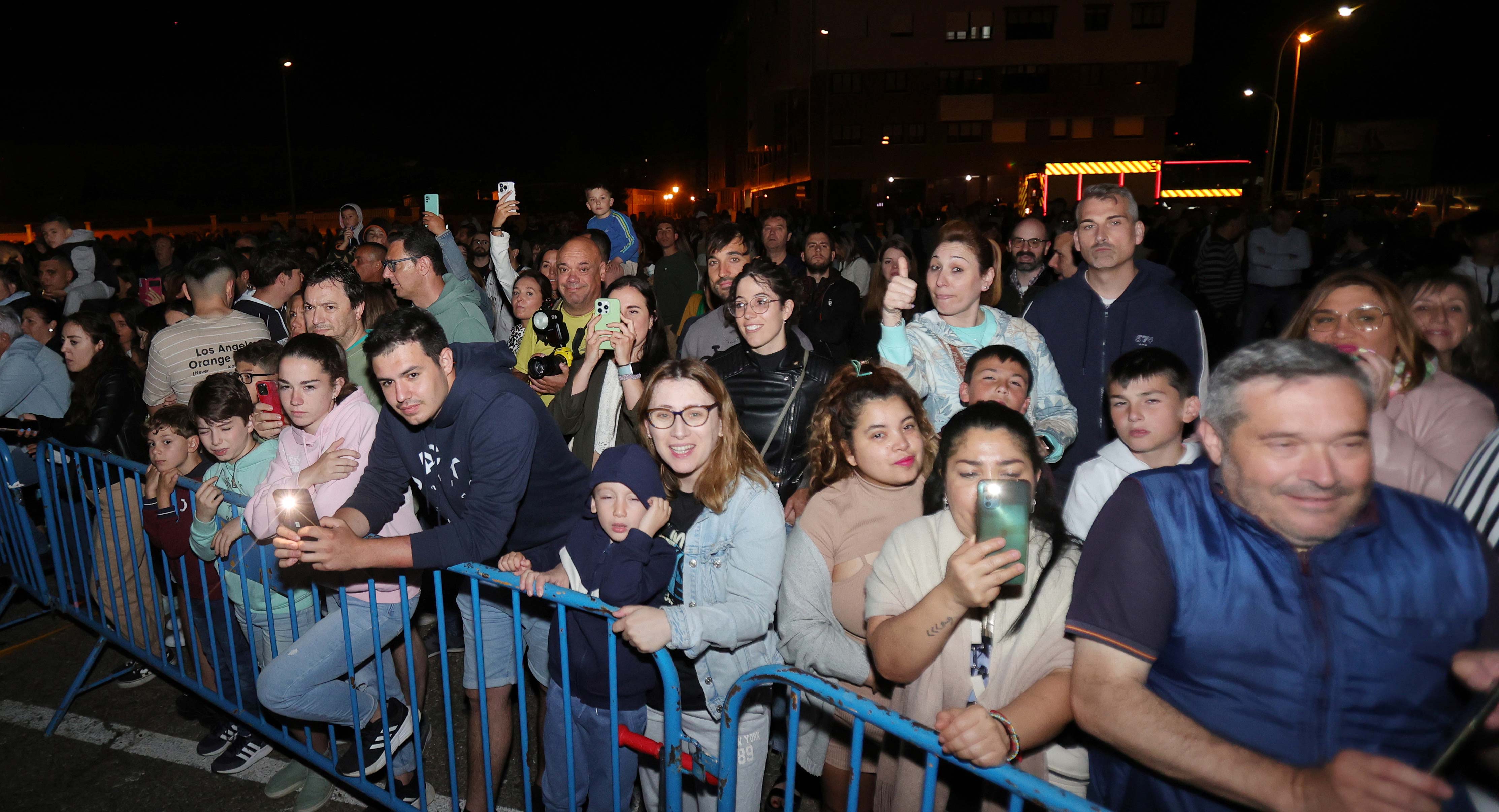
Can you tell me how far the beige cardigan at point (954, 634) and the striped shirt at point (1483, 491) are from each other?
3.62 feet

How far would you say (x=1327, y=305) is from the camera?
3004 millimetres

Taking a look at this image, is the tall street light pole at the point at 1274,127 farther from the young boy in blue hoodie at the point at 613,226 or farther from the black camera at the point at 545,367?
the black camera at the point at 545,367

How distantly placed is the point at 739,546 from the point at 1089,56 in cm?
4207

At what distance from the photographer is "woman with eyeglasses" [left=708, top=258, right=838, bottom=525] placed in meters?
3.60

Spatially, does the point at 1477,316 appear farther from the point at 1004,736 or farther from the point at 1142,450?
the point at 1004,736

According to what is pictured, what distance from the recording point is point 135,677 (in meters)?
4.59

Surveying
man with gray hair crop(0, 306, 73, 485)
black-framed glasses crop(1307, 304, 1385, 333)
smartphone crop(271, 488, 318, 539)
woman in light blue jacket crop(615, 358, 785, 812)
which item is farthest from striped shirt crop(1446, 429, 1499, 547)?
man with gray hair crop(0, 306, 73, 485)

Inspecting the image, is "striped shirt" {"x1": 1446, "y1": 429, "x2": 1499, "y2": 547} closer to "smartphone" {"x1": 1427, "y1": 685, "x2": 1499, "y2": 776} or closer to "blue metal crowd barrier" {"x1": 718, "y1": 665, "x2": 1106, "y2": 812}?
"smartphone" {"x1": 1427, "y1": 685, "x2": 1499, "y2": 776}

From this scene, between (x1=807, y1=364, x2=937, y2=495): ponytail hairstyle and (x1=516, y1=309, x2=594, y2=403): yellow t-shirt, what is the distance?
1982 millimetres

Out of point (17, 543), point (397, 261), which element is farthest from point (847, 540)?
point (17, 543)

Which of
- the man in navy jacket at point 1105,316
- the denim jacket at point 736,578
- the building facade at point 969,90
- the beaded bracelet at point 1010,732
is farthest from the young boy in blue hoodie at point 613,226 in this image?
the building facade at point 969,90

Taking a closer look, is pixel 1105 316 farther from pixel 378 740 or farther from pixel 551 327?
pixel 378 740

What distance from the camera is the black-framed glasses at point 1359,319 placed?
9.46ft

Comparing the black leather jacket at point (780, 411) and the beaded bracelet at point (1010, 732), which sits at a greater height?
the black leather jacket at point (780, 411)
